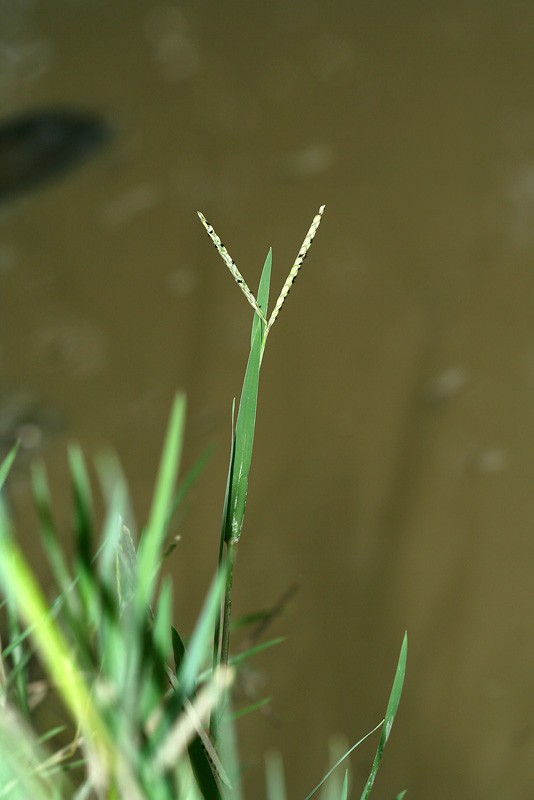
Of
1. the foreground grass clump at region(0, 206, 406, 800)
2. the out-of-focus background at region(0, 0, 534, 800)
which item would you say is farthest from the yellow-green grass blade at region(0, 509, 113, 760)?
the out-of-focus background at region(0, 0, 534, 800)

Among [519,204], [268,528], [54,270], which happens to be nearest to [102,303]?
[54,270]

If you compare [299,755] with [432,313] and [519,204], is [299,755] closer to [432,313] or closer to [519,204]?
[432,313]

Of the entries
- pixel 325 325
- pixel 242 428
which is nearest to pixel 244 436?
pixel 242 428

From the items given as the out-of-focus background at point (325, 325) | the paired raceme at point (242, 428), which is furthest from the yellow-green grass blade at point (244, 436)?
the out-of-focus background at point (325, 325)

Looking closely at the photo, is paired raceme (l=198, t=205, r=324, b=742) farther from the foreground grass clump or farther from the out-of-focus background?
the out-of-focus background

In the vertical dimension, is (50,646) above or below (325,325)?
above

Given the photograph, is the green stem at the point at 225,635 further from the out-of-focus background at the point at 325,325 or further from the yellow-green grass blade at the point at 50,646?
the out-of-focus background at the point at 325,325

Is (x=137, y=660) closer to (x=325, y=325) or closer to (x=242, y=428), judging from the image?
(x=242, y=428)

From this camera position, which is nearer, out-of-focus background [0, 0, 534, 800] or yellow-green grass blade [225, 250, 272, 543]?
yellow-green grass blade [225, 250, 272, 543]

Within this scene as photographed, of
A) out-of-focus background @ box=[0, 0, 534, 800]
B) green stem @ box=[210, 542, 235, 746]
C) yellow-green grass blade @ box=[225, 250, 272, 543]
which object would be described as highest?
yellow-green grass blade @ box=[225, 250, 272, 543]
